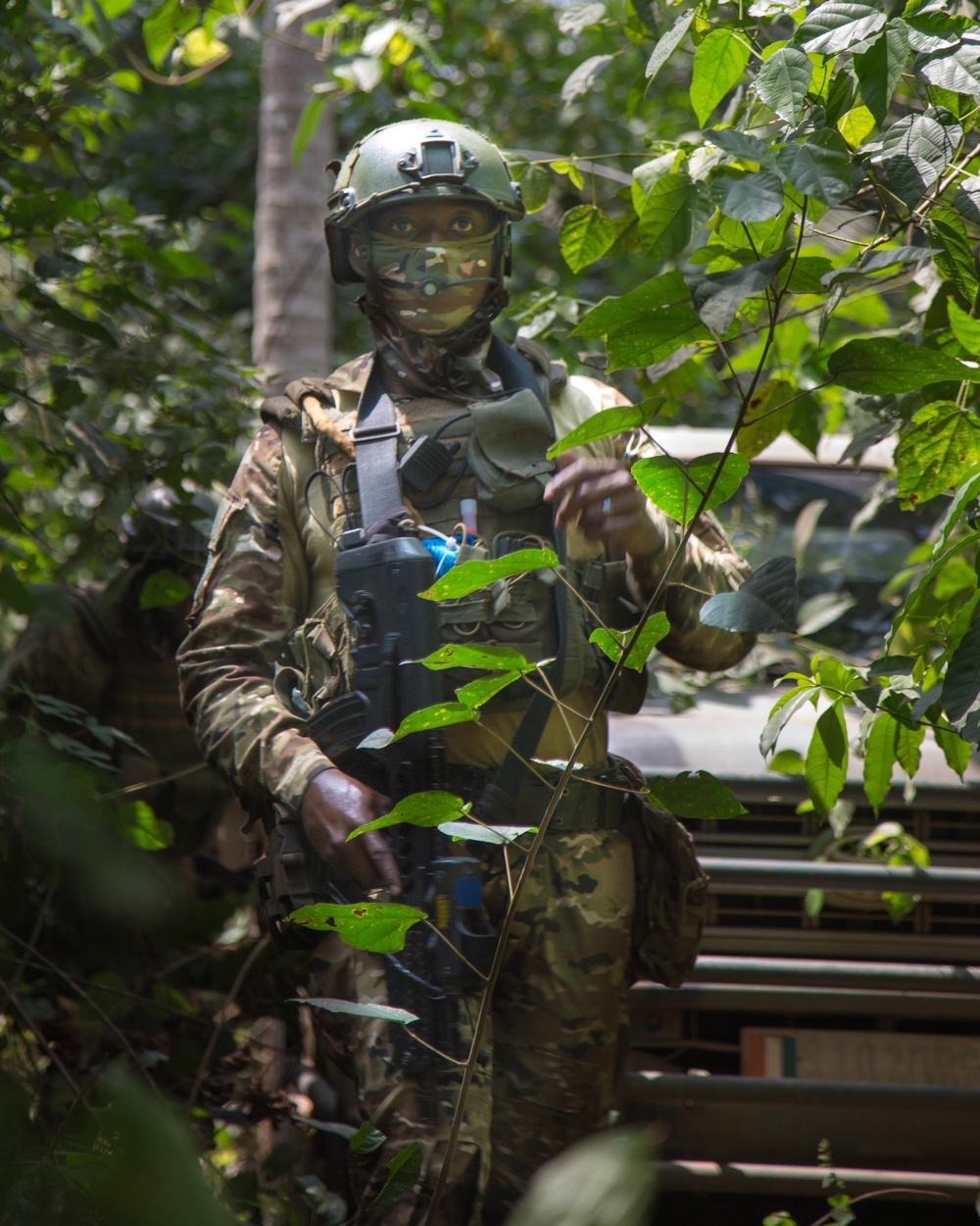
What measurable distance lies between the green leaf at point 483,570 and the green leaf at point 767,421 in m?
0.95

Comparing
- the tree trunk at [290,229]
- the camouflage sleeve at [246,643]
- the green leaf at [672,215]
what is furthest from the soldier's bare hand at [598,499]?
the tree trunk at [290,229]

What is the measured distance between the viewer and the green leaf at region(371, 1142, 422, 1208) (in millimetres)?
1296

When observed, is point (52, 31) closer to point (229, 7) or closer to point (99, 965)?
point (229, 7)

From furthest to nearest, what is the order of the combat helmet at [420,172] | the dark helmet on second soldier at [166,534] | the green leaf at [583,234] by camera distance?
the dark helmet on second soldier at [166,534] → the green leaf at [583,234] → the combat helmet at [420,172]

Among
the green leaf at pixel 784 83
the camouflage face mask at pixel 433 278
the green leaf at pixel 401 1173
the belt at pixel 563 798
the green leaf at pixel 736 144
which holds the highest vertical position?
the green leaf at pixel 784 83

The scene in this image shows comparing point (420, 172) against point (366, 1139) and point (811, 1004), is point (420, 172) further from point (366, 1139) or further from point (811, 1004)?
point (811, 1004)

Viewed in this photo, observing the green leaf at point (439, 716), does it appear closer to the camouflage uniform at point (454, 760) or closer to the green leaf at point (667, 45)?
the camouflage uniform at point (454, 760)

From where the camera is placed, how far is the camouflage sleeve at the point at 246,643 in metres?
2.05

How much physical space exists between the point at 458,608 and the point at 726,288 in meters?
0.83

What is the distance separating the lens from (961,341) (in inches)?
62.6

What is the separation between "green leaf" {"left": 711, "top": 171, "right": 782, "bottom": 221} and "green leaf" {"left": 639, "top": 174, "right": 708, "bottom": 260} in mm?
289

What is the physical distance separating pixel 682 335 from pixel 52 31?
2077 mm

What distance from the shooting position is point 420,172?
2193mm

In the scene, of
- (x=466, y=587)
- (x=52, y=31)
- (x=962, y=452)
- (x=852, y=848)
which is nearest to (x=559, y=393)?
(x=962, y=452)
